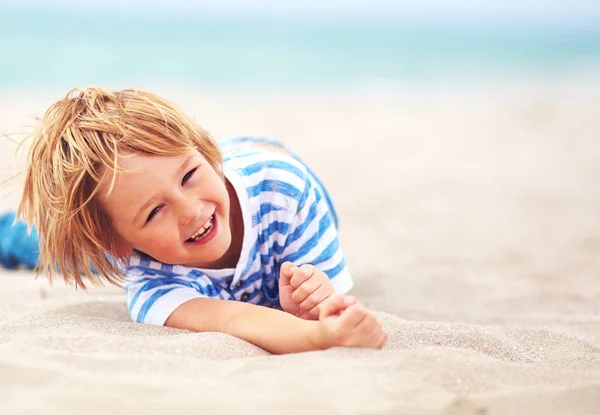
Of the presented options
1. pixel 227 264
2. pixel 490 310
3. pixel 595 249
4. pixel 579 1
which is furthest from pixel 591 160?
pixel 579 1

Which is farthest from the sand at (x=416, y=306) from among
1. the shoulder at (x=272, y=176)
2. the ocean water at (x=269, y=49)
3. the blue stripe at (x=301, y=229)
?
the ocean water at (x=269, y=49)

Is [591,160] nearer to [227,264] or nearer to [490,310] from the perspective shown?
[490,310]

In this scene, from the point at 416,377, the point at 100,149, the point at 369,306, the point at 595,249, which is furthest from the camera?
the point at 595,249

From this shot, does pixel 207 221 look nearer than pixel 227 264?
Yes

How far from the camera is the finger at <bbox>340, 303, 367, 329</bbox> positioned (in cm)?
171

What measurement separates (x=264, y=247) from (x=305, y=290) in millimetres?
405

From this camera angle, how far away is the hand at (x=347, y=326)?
1.72m

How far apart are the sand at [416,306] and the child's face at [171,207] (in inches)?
9.0

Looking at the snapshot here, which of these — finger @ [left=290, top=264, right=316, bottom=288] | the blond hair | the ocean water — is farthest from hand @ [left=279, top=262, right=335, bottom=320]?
the ocean water

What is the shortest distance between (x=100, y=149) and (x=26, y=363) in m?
0.61

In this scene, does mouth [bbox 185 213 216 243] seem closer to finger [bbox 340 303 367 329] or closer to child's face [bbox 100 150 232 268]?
child's face [bbox 100 150 232 268]

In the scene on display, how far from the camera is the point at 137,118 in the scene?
2066mm

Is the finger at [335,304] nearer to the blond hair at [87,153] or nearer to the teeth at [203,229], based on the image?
the teeth at [203,229]

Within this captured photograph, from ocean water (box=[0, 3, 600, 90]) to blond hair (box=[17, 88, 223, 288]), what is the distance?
9.14 meters
